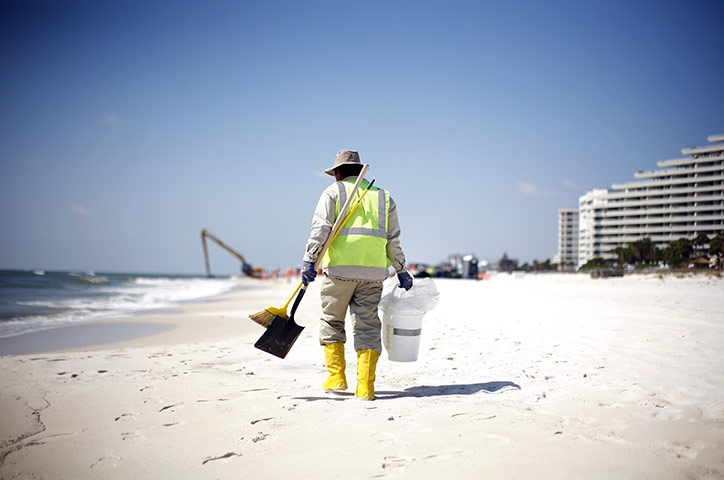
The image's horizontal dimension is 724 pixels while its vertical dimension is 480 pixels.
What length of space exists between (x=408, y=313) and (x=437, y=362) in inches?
55.8

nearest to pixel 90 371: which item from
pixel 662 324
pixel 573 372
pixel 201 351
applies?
pixel 201 351

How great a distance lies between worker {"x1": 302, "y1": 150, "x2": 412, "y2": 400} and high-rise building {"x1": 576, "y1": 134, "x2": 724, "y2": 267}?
98.3 m

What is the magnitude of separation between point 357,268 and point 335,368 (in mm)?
829

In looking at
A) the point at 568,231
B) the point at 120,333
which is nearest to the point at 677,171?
the point at 568,231

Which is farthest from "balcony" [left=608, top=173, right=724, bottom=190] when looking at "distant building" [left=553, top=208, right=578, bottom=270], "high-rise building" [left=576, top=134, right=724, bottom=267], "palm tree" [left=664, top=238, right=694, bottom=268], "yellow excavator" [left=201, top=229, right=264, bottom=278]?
"yellow excavator" [left=201, top=229, right=264, bottom=278]

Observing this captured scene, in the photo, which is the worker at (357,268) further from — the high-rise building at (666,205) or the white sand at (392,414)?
the high-rise building at (666,205)

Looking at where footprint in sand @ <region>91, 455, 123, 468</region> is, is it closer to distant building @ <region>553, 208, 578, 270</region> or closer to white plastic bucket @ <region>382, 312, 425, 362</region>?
white plastic bucket @ <region>382, 312, 425, 362</region>

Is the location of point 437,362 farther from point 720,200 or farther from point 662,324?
point 720,200

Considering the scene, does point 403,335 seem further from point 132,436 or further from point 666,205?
point 666,205

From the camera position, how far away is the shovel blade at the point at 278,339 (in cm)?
376

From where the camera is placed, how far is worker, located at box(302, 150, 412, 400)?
3477 mm

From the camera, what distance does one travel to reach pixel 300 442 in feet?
8.18

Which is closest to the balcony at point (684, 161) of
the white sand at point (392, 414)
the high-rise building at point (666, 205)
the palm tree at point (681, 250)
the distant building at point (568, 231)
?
the high-rise building at point (666, 205)

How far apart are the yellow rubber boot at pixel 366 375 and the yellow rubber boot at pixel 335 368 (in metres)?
0.16
